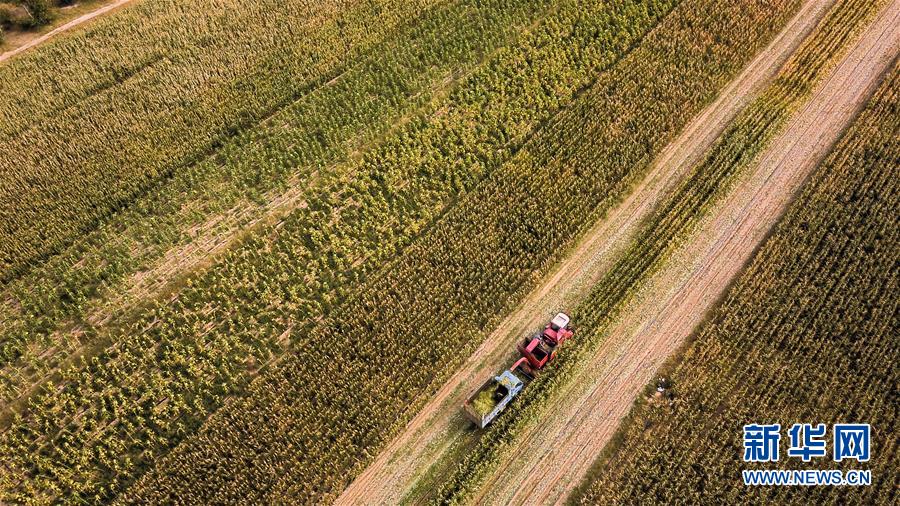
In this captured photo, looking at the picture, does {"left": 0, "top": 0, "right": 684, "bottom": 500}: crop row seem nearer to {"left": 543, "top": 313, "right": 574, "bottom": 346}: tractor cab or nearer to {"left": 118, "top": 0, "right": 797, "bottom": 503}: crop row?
{"left": 118, "top": 0, "right": 797, "bottom": 503}: crop row

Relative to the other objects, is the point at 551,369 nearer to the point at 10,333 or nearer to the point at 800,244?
the point at 800,244

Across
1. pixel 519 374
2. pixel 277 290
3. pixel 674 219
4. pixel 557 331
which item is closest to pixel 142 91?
pixel 277 290

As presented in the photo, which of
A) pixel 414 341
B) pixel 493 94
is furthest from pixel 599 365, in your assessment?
pixel 493 94

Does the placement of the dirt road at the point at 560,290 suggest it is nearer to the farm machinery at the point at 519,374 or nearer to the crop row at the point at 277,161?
the farm machinery at the point at 519,374

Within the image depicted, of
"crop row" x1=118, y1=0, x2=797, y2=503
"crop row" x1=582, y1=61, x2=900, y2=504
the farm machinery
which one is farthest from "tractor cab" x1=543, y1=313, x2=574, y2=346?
"crop row" x1=582, y1=61, x2=900, y2=504

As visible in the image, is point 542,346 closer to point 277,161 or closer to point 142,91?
point 277,161

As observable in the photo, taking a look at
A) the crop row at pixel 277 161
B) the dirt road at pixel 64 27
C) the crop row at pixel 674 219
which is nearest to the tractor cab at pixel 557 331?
the crop row at pixel 674 219
